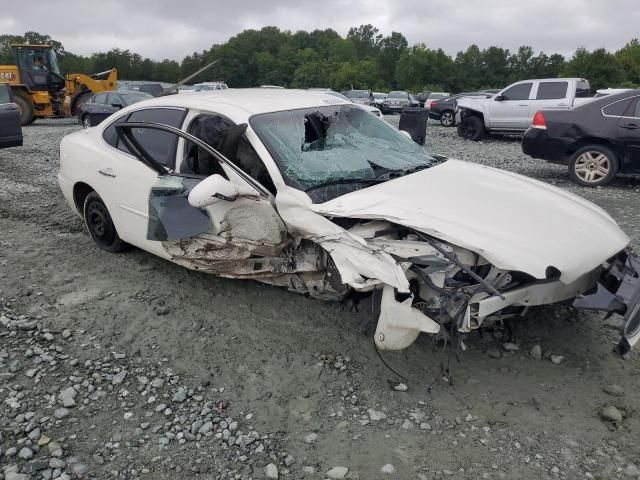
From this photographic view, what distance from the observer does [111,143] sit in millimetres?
4484

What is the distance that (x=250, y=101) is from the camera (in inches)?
156

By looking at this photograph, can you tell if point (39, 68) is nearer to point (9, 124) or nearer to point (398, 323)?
point (9, 124)

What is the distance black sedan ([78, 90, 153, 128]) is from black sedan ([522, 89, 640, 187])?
1114 cm

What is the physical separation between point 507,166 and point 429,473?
8498 mm

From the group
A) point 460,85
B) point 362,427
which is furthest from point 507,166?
point 460,85

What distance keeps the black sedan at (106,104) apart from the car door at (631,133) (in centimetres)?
1213

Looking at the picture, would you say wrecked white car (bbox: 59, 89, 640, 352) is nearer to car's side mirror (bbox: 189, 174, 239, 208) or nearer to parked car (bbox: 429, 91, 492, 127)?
car's side mirror (bbox: 189, 174, 239, 208)

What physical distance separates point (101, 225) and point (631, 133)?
708 centimetres

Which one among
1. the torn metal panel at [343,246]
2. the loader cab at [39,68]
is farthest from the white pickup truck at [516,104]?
the loader cab at [39,68]

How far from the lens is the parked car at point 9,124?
8.52 metres

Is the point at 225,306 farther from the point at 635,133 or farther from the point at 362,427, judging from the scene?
the point at 635,133

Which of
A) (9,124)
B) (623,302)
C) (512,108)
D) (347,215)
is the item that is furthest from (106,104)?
(623,302)

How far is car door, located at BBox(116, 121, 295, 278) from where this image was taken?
11.0 feet

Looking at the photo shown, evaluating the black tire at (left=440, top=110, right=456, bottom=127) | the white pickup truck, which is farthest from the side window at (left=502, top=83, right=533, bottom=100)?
the black tire at (left=440, top=110, right=456, bottom=127)
